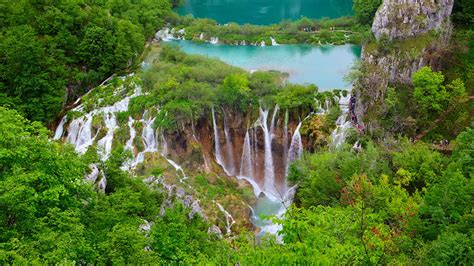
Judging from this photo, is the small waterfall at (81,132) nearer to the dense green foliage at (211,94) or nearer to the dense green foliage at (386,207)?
the dense green foliage at (211,94)

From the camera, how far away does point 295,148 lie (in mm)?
31344

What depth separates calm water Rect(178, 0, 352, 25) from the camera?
201 ft

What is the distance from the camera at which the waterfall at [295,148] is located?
102 ft

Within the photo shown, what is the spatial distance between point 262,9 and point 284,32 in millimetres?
14408

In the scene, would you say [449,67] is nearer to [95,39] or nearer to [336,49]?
[336,49]

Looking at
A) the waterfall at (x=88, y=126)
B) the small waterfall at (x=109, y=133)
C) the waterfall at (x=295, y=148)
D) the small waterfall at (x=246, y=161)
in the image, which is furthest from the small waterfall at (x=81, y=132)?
the waterfall at (x=295, y=148)

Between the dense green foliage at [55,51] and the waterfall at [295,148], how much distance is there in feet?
55.8

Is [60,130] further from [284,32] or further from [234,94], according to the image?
[284,32]

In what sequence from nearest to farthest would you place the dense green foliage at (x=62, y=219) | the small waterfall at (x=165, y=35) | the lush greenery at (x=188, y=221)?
the lush greenery at (x=188, y=221), the dense green foliage at (x=62, y=219), the small waterfall at (x=165, y=35)

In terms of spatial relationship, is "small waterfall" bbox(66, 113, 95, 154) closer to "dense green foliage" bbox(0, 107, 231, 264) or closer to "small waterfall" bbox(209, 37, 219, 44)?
"dense green foliage" bbox(0, 107, 231, 264)

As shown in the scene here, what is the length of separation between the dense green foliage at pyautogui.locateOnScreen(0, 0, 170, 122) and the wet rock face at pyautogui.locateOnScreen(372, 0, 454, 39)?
20.8 metres

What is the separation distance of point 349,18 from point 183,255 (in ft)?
152

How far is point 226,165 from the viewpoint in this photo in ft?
107

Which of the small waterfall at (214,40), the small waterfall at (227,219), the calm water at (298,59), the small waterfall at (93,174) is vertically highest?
the small waterfall at (93,174)
